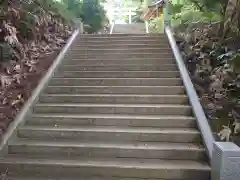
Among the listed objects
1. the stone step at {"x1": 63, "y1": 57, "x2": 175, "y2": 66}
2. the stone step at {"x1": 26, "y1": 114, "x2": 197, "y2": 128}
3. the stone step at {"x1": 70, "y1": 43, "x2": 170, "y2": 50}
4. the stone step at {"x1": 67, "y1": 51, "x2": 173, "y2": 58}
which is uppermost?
the stone step at {"x1": 70, "y1": 43, "x2": 170, "y2": 50}

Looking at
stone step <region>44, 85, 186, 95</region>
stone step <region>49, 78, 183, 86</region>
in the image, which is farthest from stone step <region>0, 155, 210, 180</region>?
stone step <region>49, 78, 183, 86</region>

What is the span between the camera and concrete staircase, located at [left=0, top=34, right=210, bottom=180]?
164 inches

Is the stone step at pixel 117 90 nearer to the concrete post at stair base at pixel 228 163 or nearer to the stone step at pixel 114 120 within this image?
the stone step at pixel 114 120

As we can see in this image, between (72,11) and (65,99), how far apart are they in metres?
5.96

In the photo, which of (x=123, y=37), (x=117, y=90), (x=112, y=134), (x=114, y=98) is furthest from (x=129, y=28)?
(x=112, y=134)

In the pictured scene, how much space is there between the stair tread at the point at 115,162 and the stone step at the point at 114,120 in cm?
81

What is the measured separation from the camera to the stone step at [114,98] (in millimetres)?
5586

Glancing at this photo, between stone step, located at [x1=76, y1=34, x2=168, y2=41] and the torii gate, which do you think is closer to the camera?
stone step, located at [x1=76, y1=34, x2=168, y2=41]

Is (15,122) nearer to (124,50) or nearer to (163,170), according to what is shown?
(163,170)

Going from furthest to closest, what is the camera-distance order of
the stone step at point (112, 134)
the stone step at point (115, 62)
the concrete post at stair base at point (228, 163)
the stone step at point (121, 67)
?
1. the stone step at point (115, 62)
2. the stone step at point (121, 67)
3. the stone step at point (112, 134)
4. the concrete post at stair base at point (228, 163)

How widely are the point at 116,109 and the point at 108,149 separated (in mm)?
1061

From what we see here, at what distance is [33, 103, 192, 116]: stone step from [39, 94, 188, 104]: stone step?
0.16m

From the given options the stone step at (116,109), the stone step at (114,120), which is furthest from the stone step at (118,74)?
the stone step at (114,120)

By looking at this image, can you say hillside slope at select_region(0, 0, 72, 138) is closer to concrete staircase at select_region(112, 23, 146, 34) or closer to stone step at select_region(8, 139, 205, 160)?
stone step at select_region(8, 139, 205, 160)
